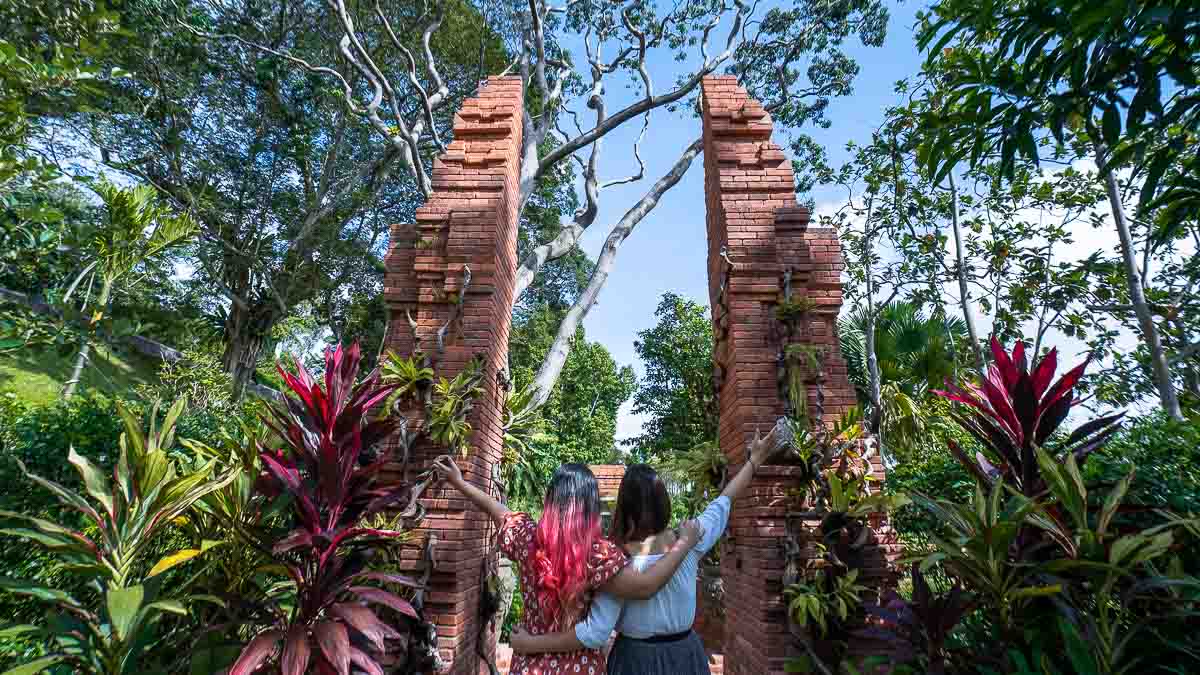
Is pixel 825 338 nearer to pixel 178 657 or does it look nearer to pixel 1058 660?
pixel 1058 660

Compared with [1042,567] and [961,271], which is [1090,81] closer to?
[1042,567]

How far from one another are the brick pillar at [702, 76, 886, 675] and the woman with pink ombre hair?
5.68 feet

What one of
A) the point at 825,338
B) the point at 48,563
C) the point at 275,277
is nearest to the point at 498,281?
the point at 825,338

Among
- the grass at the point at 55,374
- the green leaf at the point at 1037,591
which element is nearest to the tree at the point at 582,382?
the grass at the point at 55,374

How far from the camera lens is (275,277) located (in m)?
13.4

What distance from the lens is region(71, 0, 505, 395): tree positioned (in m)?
10.9

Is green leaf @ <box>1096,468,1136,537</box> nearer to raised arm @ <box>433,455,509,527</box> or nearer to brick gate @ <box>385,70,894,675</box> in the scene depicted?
brick gate @ <box>385,70,894,675</box>

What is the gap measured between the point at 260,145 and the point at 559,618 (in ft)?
45.3

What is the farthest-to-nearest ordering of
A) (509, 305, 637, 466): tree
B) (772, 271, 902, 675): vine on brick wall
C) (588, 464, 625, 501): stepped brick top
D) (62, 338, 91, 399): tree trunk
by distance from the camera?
1. (509, 305, 637, 466): tree
2. (588, 464, 625, 501): stepped brick top
3. (62, 338, 91, 399): tree trunk
4. (772, 271, 902, 675): vine on brick wall

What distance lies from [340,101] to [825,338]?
10.9 m

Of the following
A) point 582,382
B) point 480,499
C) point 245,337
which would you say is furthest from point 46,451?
point 582,382

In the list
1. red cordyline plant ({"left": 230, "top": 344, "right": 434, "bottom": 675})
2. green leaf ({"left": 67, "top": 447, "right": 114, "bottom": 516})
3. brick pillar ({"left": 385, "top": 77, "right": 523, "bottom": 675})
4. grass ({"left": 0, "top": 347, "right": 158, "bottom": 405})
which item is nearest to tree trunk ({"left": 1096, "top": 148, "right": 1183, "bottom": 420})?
Result: brick pillar ({"left": 385, "top": 77, "right": 523, "bottom": 675})

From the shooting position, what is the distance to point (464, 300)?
13.2 feet

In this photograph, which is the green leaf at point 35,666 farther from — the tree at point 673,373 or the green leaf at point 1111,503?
the tree at point 673,373
